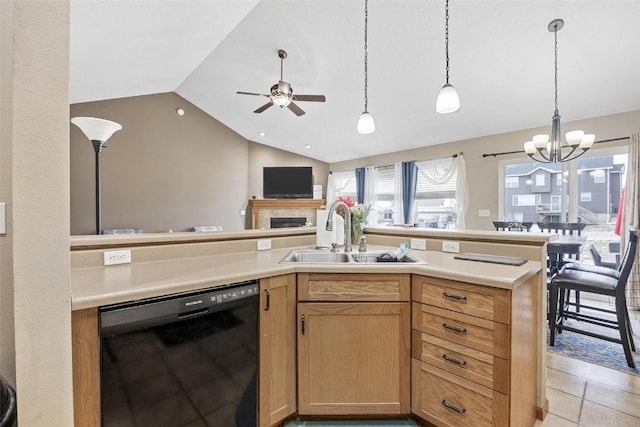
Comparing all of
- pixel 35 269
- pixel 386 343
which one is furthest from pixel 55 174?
pixel 386 343

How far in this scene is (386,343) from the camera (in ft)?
4.99

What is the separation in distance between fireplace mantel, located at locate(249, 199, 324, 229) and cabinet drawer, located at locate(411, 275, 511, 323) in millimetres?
5434

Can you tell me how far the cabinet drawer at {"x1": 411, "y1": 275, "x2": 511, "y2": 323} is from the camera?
1.24 metres

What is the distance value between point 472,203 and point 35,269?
5.53 m

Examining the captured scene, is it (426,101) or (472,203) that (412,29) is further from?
(472,203)

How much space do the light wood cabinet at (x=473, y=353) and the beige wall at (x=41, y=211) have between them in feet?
4.73

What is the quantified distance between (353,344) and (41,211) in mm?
1391

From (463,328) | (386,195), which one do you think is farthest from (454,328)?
(386,195)

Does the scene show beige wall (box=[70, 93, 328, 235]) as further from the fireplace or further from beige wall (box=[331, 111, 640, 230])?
beige wall (box=[331, 111, 640, 230])

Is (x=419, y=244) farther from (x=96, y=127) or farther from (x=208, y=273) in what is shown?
(x=96, y=127)

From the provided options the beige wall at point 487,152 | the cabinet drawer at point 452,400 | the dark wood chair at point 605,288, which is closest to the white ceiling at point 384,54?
the beige wall at point 487,152

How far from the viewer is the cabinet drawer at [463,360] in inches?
48.9

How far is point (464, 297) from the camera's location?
1345 millimetres

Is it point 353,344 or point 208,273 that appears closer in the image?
point 208,273
